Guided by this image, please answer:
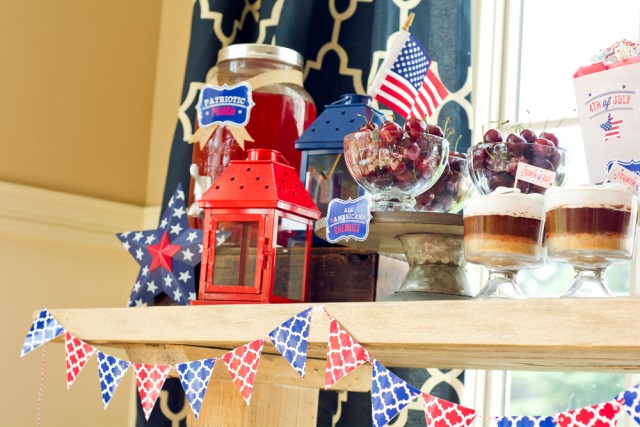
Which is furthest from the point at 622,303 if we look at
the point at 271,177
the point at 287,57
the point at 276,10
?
the point at 276,10

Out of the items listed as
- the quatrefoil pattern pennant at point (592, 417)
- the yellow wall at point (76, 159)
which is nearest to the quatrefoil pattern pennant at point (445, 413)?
the quatrefoil pattern pennant at point (592, 417)

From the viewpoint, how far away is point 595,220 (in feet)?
3.33

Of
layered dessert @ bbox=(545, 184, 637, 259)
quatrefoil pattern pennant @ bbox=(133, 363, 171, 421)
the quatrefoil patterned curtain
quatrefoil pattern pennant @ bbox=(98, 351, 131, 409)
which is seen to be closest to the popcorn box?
layered dessert @ bbox=(545, 184, 637, 259)

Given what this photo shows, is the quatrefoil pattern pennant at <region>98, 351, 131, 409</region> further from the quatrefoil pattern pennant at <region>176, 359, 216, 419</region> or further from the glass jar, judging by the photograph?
the glass jar

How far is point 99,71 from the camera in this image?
2307mm

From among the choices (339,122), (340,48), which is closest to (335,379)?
(339,122)

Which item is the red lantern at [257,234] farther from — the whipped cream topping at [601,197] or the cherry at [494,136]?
the whipped cream topping at [601,197]

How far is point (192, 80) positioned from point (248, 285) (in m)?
0.75

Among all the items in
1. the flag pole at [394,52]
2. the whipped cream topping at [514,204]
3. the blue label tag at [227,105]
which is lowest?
the whipped cream topping at [514,204]

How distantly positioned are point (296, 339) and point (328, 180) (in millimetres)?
404

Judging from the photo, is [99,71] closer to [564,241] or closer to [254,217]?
[254,217]

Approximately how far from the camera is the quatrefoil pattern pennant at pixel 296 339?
Answer: 119cm

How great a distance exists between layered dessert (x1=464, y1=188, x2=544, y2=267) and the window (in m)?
0.68

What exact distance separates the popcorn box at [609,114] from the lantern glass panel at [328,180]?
1.40ft
